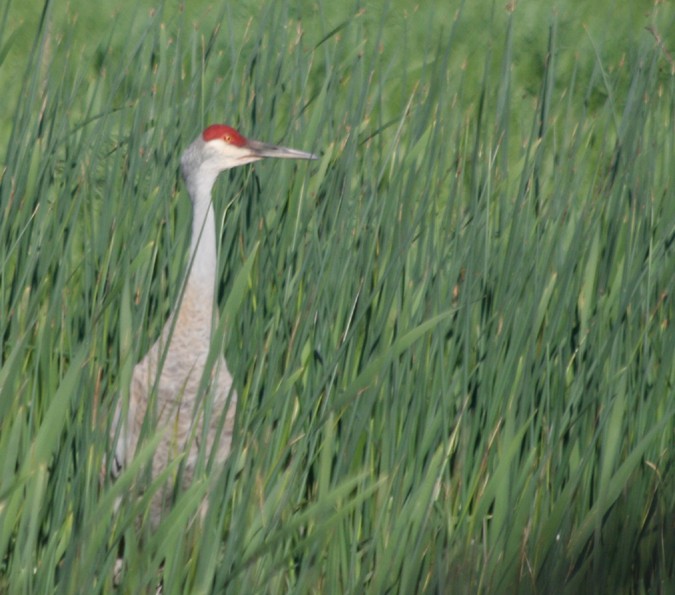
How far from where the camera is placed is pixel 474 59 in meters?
4.75

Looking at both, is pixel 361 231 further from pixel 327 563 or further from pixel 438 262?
pixel 327 563

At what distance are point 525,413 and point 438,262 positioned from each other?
0.29m

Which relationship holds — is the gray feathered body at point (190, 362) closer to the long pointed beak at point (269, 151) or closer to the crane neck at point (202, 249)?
the crane neck at point (202, 249)

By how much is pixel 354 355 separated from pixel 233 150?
18.0 inches

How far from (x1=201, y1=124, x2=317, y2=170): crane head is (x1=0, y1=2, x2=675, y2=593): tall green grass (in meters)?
0.05

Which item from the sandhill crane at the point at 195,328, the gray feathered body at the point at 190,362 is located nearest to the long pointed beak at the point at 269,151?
the sandhill crane at the point at 195,328

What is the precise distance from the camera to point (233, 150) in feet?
7.68

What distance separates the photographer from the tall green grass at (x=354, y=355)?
1641mm

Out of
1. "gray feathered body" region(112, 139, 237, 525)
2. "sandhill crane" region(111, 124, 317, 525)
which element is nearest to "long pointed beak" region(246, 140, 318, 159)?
"sandhill crane" region(111, 124, 317, 525)

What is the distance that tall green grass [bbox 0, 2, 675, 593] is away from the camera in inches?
64.6

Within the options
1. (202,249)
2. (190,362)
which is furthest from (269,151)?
(190,362)

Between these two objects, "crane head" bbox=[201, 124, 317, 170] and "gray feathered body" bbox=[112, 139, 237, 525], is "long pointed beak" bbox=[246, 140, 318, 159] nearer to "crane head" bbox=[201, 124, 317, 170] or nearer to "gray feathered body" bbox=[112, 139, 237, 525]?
"crane head" bbox=[201, 124, 317, 170]

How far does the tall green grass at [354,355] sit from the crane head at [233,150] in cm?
5

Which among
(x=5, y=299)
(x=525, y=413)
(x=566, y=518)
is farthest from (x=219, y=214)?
(x=566, y=518)
